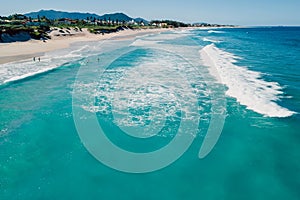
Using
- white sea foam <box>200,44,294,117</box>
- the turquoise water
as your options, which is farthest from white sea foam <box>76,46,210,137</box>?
white sea foam <box>200,44,294,117</box>

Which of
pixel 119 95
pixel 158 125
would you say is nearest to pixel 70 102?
pixel 119 95

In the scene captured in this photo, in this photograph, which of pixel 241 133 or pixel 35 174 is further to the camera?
pixel 241 133

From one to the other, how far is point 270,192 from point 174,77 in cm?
1678

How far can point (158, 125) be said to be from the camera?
550 inches

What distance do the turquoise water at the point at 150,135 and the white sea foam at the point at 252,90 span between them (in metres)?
0.08

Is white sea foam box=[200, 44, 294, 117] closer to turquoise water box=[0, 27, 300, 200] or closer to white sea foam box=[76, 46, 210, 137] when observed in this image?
turquoise water box=[0, 27, 300, 200]

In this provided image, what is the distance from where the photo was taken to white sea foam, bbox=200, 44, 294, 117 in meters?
16.1

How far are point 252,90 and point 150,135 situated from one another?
11245mm

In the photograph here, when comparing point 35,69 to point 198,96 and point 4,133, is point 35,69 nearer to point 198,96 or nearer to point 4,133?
point 4,133

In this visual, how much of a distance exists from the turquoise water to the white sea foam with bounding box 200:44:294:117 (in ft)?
0.25

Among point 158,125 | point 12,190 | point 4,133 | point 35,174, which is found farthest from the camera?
point 158,125

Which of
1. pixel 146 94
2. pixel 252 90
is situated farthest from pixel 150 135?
pixel 252 90

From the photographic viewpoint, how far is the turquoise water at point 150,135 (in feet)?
30.2

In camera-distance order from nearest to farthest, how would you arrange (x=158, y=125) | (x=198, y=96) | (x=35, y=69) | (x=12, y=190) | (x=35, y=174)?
(x=12, y=190) → (x=35, y=174) → (x=158, y=125) → (x=198, y=96) → (x=35, y=69)
